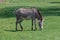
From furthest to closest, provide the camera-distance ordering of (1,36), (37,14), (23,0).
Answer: (23,0) < (37,14) < (1,36)

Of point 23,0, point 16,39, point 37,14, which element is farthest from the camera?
point 23,0

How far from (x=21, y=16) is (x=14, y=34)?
71.5 inches

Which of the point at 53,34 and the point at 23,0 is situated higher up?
the point at 53,34

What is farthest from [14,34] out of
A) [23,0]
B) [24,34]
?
[23,0]

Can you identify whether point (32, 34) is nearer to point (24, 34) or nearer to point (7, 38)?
point (24, 34)

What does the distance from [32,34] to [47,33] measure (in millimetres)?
918

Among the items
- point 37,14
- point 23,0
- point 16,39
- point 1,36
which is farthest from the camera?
point 23,0

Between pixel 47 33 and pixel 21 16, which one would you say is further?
pixel 21 16

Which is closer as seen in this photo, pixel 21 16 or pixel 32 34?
pixel 32 34

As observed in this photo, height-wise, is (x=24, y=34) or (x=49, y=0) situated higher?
(x=24, y=34)

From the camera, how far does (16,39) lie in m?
14.9

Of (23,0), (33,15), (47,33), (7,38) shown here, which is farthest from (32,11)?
(23,0)

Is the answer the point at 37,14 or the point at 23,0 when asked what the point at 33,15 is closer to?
the point at 37,14

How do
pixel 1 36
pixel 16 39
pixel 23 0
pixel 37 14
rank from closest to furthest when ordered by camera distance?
1. pixel 16 39
2. pixel 1 36
3. pixel 37 14
4. pixel 23 0
